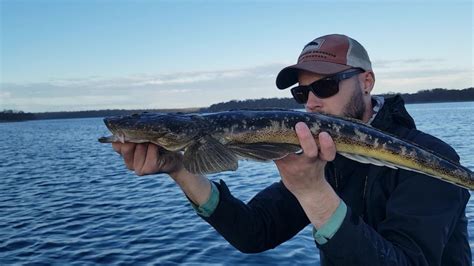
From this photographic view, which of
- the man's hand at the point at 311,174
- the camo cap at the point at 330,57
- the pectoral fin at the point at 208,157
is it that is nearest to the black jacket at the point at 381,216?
the man's hand at the point at 311,174

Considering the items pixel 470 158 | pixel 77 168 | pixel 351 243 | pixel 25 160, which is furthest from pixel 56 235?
pixel 25 160

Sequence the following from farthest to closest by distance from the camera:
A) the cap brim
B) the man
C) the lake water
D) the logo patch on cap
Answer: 1. the lake water
2. the logo patch on cap
3. the cap brim
4. the man

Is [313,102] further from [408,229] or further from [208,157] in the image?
[408,229]

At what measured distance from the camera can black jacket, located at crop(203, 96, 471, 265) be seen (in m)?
2.99

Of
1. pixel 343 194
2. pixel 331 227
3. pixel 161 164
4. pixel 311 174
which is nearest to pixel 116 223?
pixel 161 164

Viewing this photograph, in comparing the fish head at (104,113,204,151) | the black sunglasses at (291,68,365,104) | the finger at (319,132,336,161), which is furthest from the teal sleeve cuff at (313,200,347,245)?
the black sunglasses at (291,68,365,104)

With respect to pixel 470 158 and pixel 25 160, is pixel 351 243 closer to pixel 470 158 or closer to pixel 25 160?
pixel 470 158

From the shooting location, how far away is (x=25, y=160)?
30.5 m

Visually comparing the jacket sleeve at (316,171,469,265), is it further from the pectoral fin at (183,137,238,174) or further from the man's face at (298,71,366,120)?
the man's face at (298,71,366,120)

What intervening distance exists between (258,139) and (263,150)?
0.51ft

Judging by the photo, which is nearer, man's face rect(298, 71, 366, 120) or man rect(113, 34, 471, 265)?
man rect(113, 34, 471, 265)

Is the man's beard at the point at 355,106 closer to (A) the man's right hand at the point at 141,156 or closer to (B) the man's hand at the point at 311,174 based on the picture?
(B) the man's hand at the point at 311,174

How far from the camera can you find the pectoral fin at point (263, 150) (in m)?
3.28

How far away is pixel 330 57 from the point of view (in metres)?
4.46
